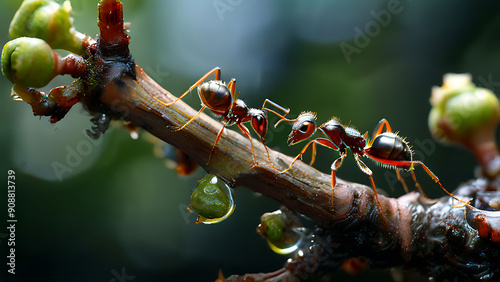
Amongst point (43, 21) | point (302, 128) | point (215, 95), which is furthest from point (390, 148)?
point (43, 21)

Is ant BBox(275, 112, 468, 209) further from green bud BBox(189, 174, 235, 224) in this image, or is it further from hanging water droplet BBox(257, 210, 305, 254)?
green bud BBox(189, 174, 235, 224)

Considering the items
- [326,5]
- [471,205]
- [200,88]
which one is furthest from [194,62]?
[471,205]

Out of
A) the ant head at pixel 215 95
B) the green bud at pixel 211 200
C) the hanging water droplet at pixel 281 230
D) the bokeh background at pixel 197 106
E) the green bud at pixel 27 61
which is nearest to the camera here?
the green bud at pixel 27 61

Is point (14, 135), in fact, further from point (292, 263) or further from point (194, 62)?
point (292, 263)

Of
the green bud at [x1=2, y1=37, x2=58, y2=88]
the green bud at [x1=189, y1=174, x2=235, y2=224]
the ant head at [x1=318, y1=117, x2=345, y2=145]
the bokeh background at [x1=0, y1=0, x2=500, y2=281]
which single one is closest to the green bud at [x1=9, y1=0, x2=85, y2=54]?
the green bud at [x1=2, y1=37, x2=58, y2=88]

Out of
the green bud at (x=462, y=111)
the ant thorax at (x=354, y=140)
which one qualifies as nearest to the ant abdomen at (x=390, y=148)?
the ant thorax at (x=354, y=140)

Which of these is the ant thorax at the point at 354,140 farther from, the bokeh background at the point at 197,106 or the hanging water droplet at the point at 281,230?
the hanging water droplet at the point at 281,230
